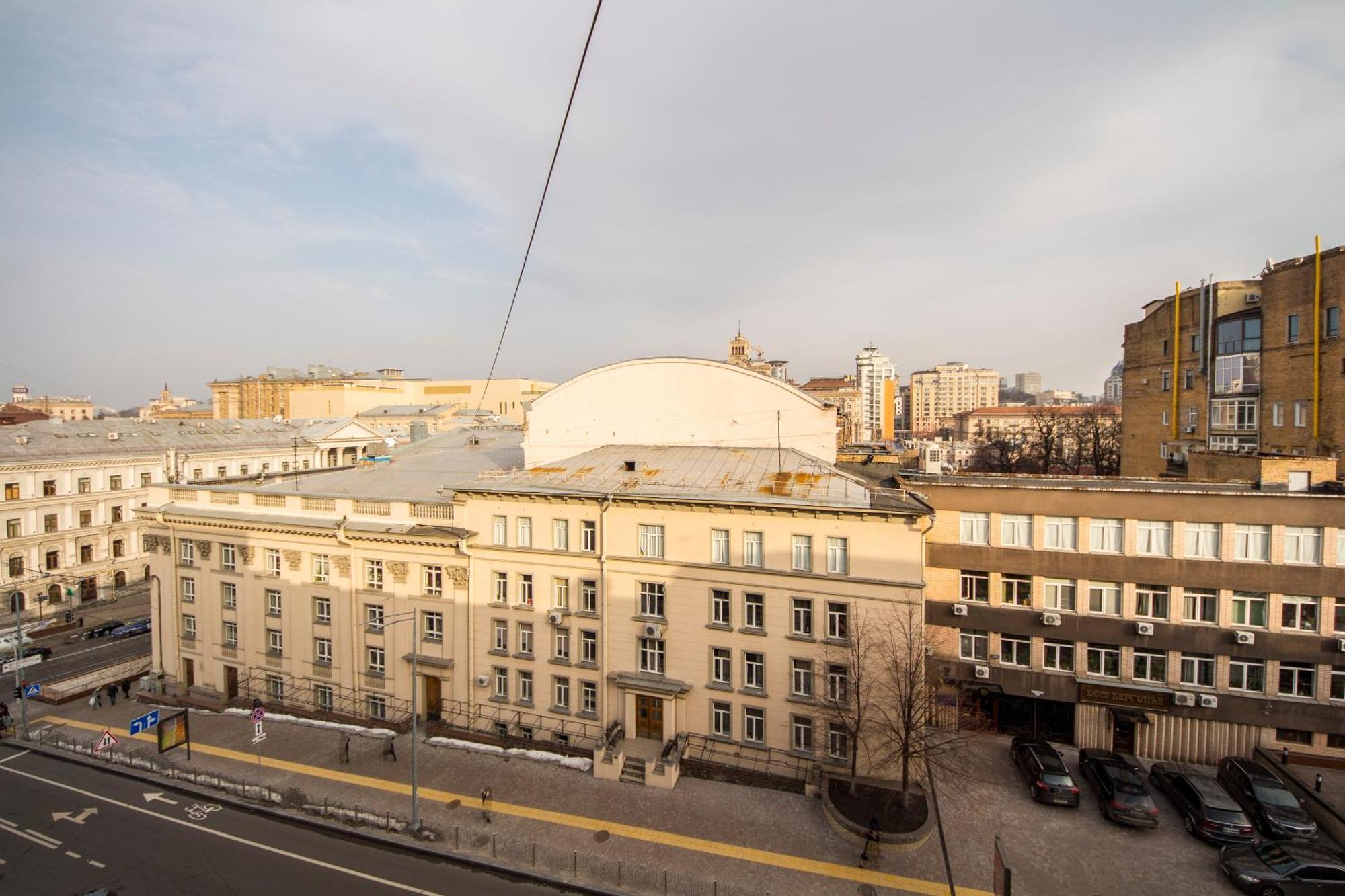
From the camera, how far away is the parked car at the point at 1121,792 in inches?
728

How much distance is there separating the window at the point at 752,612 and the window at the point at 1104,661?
12273 mm

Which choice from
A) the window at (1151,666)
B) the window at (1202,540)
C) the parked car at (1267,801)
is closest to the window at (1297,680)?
the parked car at (1267,801)

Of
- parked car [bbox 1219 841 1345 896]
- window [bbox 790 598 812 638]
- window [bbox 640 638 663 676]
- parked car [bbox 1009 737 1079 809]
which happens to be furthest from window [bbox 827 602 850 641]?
parked car [bbox 1219 841 1345 896]

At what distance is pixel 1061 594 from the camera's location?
23.0 metres

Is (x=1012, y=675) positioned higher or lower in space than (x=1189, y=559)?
lower

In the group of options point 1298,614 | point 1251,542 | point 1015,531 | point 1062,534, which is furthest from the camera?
point 1015,531

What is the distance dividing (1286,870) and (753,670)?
48.7 feet

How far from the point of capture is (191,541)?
30.5m

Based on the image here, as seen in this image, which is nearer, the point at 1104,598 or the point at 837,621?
the point at 837,621

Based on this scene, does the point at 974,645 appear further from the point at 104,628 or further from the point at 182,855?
the point at 104,628

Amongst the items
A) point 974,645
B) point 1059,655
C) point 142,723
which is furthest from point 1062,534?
point 142,723

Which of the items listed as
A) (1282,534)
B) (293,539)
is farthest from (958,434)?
(293,539)

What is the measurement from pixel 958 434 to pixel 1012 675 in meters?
158

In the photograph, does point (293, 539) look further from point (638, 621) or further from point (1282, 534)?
point (1282, 534)
